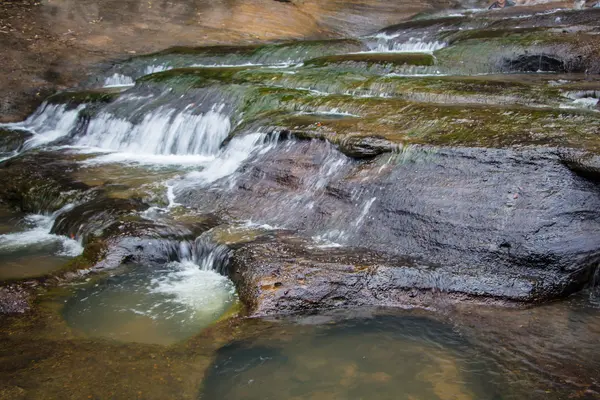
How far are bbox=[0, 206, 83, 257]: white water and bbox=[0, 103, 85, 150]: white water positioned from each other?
4.58 metres

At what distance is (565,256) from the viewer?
5.34 m

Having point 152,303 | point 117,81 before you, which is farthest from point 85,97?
point 152,303

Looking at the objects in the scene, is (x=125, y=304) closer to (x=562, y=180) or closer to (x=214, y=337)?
(x=214, y=337)

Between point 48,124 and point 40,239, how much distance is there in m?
6.59

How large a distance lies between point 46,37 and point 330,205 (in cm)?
1304

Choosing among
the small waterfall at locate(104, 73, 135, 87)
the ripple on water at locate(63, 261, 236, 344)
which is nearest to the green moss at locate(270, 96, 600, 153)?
the ripple on water at locate(63, 261, 236, 344)

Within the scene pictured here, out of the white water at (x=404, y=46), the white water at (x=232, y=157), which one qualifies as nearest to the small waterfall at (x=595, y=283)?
the white water at (x=232, y=157)

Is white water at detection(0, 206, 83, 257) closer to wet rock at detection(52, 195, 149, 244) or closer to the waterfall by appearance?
wet rock at detection(52, 195, 149, 244)

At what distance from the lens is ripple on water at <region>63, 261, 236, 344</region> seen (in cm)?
501

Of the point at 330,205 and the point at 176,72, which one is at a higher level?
the point at 176,72

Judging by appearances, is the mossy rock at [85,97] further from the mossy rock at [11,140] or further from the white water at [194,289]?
the white water at [194,289]

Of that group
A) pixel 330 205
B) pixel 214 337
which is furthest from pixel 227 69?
pixel 214 337

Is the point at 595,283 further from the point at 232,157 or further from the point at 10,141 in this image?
the point at 10,141

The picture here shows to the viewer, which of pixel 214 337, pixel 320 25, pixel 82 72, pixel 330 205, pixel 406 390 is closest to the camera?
pixel 406 390
